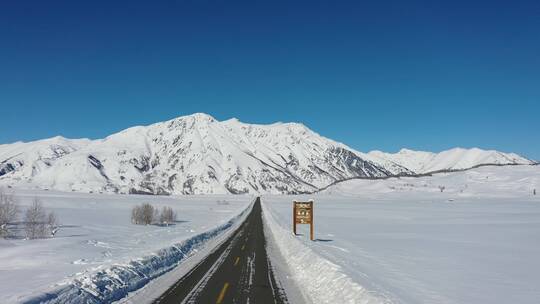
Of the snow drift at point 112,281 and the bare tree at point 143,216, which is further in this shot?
the bare tree at point 143,216

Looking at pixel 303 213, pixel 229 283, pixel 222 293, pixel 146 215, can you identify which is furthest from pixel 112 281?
pixel 146 215

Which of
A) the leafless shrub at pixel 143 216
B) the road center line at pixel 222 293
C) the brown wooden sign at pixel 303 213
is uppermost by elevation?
the brown wooden sign at pixel 303 213

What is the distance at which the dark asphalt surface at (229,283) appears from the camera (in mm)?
13375

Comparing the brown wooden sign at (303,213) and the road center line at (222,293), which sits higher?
the brown wooden sign at (303,213)

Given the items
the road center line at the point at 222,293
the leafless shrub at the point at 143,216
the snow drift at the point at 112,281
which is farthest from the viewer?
the leafless shrub at the point at 143,216

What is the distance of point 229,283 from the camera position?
15828mm

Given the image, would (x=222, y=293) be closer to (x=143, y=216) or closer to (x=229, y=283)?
(x=229, y=283)

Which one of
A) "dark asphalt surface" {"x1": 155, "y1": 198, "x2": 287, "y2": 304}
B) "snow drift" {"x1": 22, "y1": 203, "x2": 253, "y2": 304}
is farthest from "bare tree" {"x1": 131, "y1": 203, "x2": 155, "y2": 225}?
"snow drift" {"x1": 22, "y1": 203, "x2": 253, "y2": 304}

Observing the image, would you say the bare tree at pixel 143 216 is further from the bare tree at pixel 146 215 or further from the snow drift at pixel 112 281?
the snow drift at pixel 112 281

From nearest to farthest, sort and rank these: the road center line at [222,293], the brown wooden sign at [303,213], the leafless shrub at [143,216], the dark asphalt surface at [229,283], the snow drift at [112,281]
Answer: the snow drift at [112,281], the road center line at [222,293], the dark asphalt surface at [229,283], the brown wooden sign at [303,213], the leafless shrub at [143,216]

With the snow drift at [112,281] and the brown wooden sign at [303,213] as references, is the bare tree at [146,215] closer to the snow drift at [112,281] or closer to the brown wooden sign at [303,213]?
the brown wooden sign at [303,213]

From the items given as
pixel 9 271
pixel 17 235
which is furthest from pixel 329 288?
pixel 17 235

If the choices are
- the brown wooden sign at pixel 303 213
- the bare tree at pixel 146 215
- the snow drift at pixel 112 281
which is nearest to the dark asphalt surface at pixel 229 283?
the snow drift at pixel 112 281

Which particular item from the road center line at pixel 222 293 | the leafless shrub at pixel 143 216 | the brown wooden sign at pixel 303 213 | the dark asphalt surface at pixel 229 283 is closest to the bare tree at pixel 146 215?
the leafless shrub at pixel 143 216
